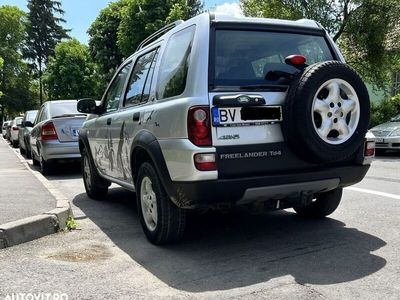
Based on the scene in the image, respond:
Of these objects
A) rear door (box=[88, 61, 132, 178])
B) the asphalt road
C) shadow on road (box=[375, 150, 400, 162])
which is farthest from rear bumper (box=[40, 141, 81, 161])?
shadow on road (box=[375, 150, 400, 162])

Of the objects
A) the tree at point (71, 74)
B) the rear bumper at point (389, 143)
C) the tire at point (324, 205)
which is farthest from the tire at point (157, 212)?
the tree at point (71, 74)

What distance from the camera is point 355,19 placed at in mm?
17781

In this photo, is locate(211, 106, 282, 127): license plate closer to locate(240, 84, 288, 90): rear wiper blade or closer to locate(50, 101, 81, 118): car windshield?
locate(240, 84, 288, 90): rear wiper blade

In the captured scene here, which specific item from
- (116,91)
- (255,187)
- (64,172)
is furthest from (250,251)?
(64,172)

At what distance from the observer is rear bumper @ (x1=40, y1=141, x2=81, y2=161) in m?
10.0

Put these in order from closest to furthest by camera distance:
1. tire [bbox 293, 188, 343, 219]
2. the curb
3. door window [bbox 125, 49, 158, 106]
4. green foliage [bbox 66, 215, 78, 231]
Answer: the curb → door window [bbox 125, 49, 158, 106] → tire [bbox 293, 188, 343, 219] → green foliage [bbox 66, 215, 78, 231]

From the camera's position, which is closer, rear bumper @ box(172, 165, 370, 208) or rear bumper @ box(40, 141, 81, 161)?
rear bumper @ box(172, 165, 370, 208)

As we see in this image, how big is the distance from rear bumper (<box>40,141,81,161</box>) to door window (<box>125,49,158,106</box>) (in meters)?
4.74

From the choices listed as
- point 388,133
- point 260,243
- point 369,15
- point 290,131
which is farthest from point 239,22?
point 369,15

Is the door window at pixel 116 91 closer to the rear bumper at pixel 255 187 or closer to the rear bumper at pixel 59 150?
the rear bumper at pixel 255 187

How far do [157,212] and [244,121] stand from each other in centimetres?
120

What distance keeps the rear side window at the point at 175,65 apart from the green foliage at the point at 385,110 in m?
15.7

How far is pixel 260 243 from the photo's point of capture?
4707 millimetres

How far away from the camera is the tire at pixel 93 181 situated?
7.09 m
